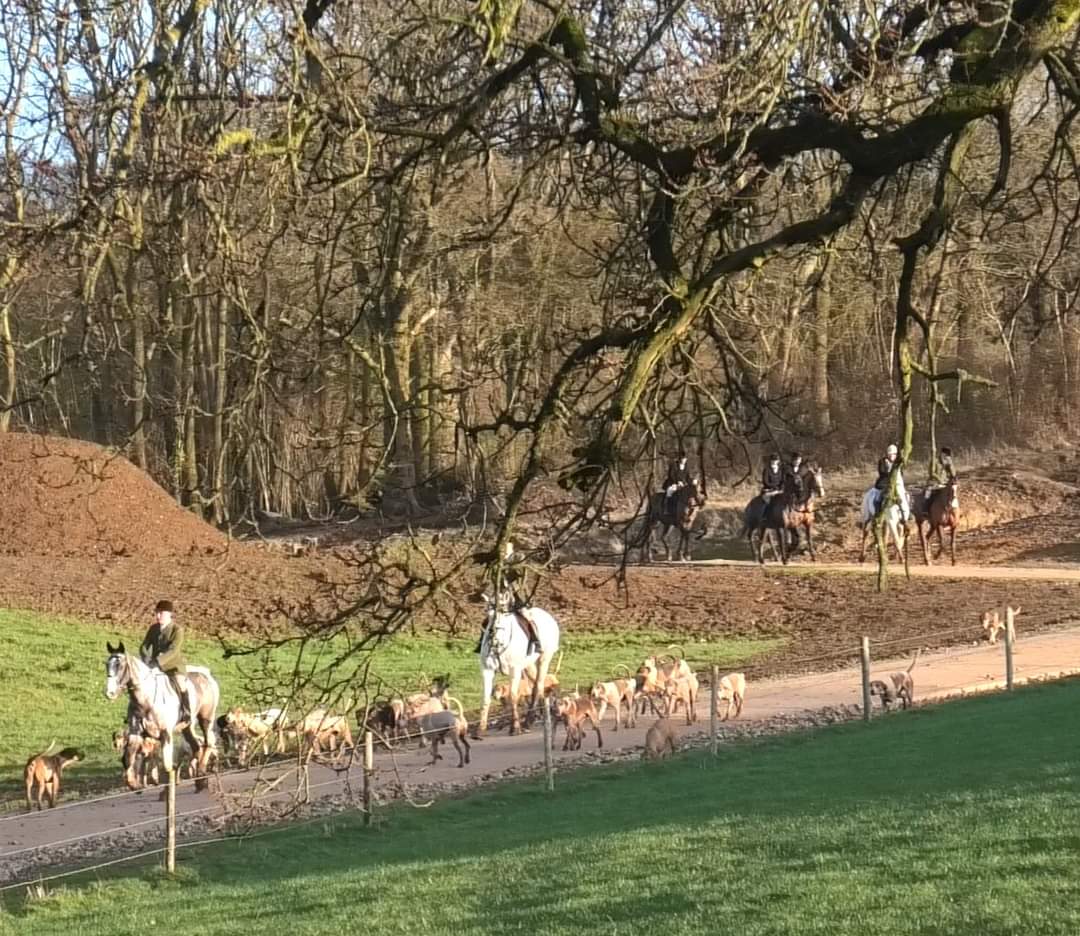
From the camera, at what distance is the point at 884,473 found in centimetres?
2356

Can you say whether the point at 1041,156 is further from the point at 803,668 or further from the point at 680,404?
the point at 803,668

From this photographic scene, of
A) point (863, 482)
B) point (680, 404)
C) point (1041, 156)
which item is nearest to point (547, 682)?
point (1041, 156)

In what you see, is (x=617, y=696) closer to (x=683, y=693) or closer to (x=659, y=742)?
(x=683, y=693)

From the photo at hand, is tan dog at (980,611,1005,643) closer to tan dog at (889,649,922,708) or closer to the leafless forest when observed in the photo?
tan dog at (889,649,922,708)

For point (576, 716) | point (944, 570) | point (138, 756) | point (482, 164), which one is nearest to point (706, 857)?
point (482, 164)

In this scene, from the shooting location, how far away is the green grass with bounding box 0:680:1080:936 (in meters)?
8.65

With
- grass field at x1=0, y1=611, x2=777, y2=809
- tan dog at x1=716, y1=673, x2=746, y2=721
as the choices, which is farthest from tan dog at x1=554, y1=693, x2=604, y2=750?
grass field at x1=0, y1=611, x2=777, y2=809

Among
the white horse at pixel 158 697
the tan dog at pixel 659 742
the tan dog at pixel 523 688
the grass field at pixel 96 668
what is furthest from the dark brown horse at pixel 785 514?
the white horse at pixel 158 697

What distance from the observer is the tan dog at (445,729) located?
17.4 m

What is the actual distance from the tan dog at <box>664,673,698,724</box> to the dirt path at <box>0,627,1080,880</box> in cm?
21

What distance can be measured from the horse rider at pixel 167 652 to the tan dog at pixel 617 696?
4.79 metres

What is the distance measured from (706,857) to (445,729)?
6876 millimetres

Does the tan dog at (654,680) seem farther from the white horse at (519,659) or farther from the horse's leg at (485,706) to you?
the horse's leg at (485,706)

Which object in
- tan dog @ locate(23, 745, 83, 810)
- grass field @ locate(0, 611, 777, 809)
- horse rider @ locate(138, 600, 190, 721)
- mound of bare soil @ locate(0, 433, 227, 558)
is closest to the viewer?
tan dog @ locate(23, 745, 83, 810)
